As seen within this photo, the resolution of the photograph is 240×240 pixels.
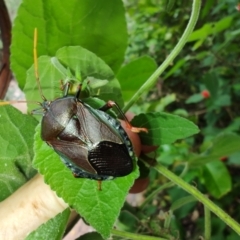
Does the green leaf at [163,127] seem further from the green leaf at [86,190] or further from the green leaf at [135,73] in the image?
the green leaf at [135,73]

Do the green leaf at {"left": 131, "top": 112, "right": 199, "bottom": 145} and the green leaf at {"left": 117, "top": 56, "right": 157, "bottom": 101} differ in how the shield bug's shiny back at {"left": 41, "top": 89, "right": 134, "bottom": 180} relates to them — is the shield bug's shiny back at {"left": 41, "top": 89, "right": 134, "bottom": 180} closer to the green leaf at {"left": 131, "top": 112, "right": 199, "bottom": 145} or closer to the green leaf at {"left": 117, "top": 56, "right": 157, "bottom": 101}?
the green leaf at {"left": 131, "top": 112, "right": 199, "bottom": 145}

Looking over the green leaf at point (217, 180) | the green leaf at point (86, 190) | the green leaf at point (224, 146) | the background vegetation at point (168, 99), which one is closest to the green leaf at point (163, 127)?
the background vegetation at point (168, 99)

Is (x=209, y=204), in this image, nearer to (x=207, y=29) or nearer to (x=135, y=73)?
(x=135, y=73)

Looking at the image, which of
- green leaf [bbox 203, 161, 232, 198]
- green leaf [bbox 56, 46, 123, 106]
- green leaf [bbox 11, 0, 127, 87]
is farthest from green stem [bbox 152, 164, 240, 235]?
green leaf [bbox 203, 161, 232, 198]

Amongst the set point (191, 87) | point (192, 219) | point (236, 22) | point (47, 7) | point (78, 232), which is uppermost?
point (47, 7)

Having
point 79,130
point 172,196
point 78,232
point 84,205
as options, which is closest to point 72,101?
point 79,130

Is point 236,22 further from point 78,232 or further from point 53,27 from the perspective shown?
point 78,232
